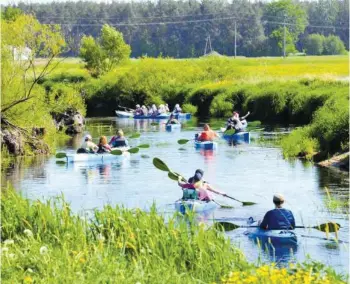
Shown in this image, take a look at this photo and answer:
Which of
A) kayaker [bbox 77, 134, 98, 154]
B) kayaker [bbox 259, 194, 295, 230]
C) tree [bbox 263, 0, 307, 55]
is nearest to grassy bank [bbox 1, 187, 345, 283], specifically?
kayaker [bbox 259, 194, 295, 230]

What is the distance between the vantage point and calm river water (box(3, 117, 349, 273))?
16.0 m

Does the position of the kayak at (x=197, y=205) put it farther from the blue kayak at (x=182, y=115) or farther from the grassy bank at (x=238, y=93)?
the blue kayak at (x=182, y=115)

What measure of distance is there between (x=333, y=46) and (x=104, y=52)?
120 feet

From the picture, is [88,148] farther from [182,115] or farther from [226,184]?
[182,115]

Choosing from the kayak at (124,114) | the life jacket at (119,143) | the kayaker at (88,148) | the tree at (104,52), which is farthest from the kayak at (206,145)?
the tree at (104,52)

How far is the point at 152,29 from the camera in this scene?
424 feet

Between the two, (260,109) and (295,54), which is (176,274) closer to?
(260,109)

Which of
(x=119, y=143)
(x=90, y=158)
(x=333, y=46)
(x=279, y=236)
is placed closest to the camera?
(x=279, y=236)

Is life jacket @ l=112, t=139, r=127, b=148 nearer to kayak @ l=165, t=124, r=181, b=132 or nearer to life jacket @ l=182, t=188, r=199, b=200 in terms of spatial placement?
life jacket @ l=182, t=188, r=199, b=200

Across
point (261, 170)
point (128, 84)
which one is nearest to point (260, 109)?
point (128, 84)

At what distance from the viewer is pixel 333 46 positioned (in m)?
107

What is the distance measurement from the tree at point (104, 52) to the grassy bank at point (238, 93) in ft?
3.80

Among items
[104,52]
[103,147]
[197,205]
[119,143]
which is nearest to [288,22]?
[104,52]

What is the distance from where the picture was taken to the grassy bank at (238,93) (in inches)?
1182
